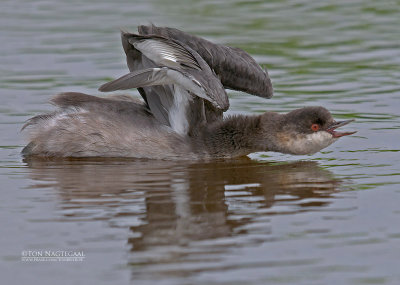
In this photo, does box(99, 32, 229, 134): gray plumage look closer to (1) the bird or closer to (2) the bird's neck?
(1) the bird

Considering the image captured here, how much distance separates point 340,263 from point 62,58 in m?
8.93

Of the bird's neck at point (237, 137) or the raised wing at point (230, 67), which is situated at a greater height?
the raised wing at point (230, 67)

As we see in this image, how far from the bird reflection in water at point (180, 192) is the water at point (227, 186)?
2 cm

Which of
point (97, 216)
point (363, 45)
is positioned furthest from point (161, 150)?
point (363, 45)

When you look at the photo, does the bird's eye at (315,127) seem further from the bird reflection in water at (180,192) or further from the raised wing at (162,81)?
the raised wing at (162,81)

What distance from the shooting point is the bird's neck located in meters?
10.3

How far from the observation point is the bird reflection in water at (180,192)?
7398mm

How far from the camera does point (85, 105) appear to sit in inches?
410

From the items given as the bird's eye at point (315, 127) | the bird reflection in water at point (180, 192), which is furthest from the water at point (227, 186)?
the bird's eye at point (315, 127)

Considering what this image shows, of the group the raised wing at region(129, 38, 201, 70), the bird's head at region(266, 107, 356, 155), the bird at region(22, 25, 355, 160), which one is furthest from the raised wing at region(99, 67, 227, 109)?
Result: the bird's head at region(266, 107, 356, 155)

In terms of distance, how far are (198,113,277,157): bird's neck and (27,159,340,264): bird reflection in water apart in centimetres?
14

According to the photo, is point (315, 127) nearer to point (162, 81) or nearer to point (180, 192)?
point (162, 81)

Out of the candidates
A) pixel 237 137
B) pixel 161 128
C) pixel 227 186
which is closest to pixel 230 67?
pixel 237 137

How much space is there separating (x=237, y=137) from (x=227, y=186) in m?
1.48
